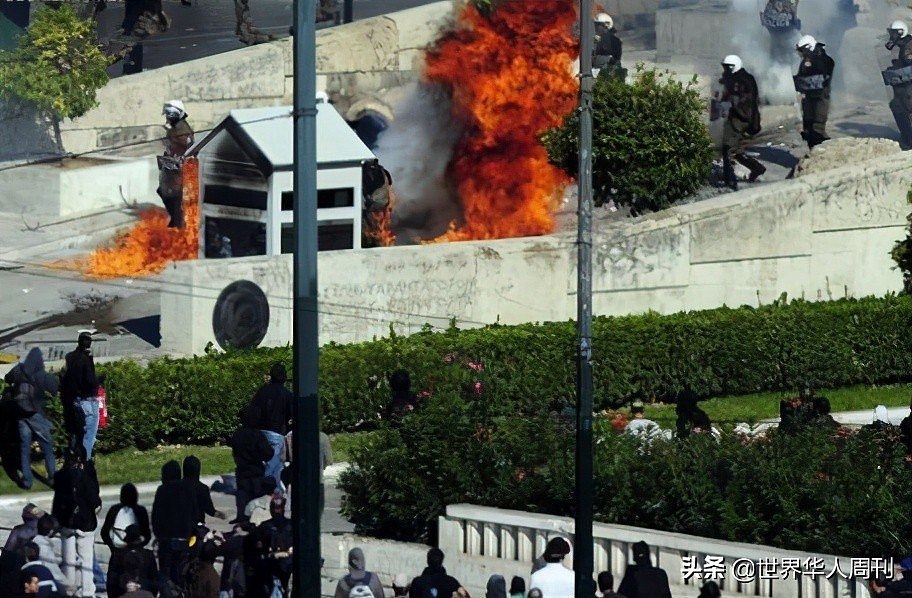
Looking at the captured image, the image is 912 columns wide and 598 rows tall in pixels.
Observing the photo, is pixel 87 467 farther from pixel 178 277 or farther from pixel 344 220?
pixel 344 220

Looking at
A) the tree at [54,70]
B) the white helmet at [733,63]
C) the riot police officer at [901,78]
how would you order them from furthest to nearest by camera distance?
1. the riot police officer at [901,78]
2. the white helmet at [733,63]
3. the tree at [54,70]

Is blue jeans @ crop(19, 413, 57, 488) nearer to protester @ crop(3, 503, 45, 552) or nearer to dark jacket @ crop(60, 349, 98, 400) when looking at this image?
dark jacket @ crop(60, 349, 98, 400)

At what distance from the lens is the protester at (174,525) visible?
1702 cm

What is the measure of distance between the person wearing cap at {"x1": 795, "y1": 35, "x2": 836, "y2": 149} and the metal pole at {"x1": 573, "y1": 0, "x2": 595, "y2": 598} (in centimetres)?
1426

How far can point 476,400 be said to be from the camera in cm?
1958

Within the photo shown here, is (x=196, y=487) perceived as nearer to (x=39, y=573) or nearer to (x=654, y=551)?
(x=39, y=573)

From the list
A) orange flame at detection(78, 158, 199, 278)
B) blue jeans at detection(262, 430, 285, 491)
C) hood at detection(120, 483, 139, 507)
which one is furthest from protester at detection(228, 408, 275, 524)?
orange flame at detection(78, 158, 199, 278)

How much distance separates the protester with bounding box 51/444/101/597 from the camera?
17.4m

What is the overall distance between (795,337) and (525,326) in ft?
11.2

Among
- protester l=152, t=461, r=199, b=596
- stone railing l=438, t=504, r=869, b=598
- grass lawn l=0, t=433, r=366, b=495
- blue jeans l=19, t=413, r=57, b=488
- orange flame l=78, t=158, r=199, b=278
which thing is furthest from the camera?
orange flame l=78, t=158, r=199, b=278

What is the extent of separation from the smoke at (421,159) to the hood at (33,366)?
9.79 meters

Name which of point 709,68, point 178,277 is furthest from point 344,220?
point 709,68

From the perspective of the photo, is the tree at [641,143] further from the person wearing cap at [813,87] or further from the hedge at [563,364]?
the person wearing cap at [813,87]

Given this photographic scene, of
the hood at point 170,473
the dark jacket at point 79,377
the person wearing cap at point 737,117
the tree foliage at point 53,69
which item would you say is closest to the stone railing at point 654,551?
the hood at point 170,473
